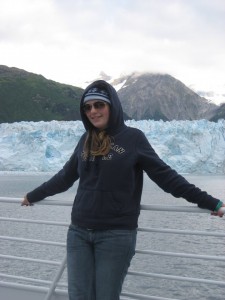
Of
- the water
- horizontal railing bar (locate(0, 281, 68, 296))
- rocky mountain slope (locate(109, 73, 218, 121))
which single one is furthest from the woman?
rocky mountain slope (locate(109, 73, 218, 121))

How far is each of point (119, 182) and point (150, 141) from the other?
3386 cm

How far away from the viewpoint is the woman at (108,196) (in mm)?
1772

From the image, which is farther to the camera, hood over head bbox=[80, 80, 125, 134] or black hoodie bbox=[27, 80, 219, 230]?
hood over head bbox=[80, 80, 125, 134]

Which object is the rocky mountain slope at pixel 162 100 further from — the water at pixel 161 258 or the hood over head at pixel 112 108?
the hood over head at pixel 112 108

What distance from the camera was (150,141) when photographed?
3550 centimetres

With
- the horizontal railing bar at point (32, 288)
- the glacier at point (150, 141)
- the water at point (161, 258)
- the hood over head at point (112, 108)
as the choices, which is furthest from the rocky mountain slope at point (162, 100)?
the hood over head at point (112, 108)

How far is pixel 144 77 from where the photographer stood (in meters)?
193

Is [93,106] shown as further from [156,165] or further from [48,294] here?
[48,294]

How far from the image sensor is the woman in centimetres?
177

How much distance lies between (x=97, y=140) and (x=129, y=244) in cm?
46

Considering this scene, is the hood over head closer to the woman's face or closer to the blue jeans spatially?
the woman's face

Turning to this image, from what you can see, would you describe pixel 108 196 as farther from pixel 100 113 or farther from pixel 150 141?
pixel 150 141

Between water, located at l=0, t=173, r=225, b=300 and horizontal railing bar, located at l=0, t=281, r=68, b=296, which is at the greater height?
horizontal railing bar, located at l=0, t=281, r=68, b=296

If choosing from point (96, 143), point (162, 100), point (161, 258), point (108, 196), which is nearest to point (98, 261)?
point (108, 196)
